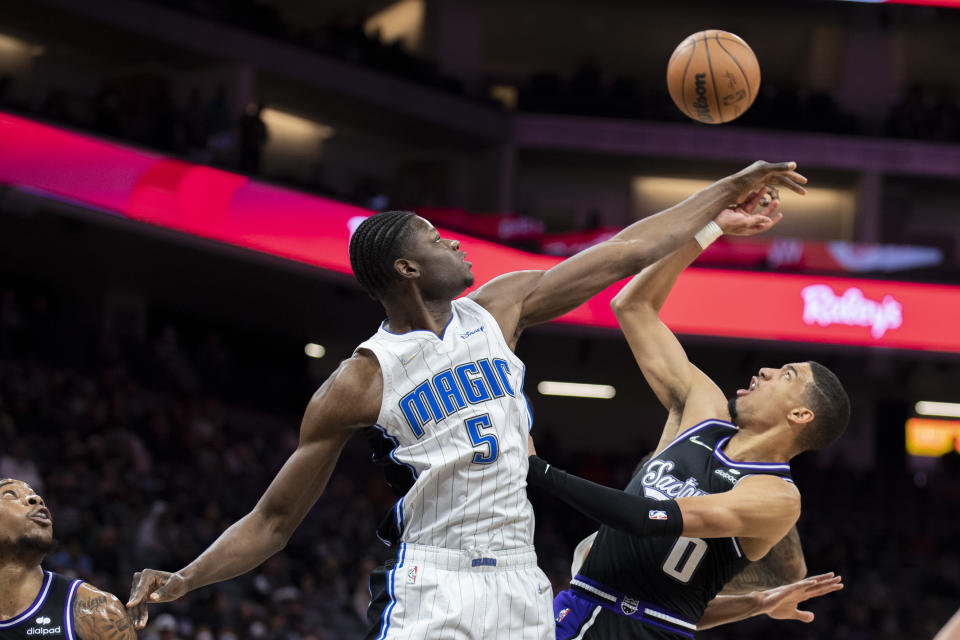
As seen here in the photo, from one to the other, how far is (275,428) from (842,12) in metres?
14.9

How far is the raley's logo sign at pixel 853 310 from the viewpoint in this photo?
18.0 meters

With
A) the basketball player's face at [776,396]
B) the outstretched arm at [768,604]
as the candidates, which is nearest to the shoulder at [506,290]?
the basketball player's face at [776,396]

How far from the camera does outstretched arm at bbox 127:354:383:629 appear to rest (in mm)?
3496

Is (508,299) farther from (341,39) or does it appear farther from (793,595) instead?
(341,39)

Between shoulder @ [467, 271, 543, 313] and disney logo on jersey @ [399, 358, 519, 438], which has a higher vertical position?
shoulder @ [467, 271, 543, 313]

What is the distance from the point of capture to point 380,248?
3605 millimetres

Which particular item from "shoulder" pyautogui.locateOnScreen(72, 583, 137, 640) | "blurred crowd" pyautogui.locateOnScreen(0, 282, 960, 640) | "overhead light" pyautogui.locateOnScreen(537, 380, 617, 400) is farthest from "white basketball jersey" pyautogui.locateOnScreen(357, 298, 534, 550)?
"overhead light" pyautogui.locateOnScreen(537, 380, 617, 400)

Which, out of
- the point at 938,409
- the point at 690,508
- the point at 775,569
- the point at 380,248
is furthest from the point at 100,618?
the point at 938,409

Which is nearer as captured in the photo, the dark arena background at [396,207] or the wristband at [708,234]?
the wristband at [708,234]

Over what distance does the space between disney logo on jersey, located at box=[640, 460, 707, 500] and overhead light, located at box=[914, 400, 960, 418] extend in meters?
20.7

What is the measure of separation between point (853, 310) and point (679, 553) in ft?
48.4

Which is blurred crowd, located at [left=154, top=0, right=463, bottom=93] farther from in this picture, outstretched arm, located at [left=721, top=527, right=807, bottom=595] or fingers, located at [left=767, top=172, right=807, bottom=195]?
fingers, located at [left=767, top=172, right=807, bottom=195]

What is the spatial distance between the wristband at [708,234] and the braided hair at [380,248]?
1217 millimetres

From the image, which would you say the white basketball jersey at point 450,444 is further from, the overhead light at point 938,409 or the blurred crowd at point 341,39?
the overhead light at point 938,409
